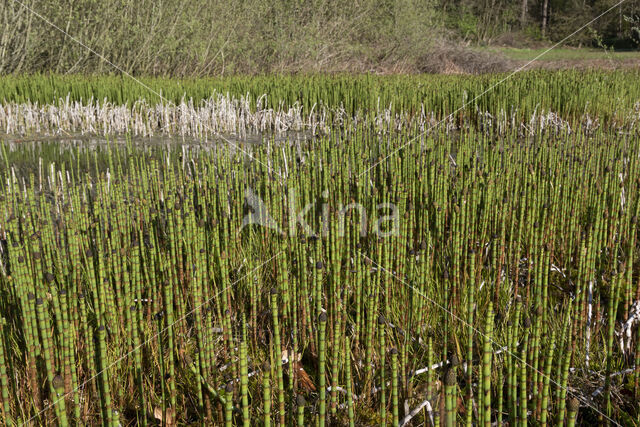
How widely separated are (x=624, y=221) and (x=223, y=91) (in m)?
4.67

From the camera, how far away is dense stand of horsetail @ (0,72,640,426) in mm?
1416

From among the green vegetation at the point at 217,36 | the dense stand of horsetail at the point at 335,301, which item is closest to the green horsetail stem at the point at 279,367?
the dense stand of horsetail at the point at 335,301

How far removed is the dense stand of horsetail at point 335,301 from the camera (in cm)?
142

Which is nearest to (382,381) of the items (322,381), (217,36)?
(322,381)

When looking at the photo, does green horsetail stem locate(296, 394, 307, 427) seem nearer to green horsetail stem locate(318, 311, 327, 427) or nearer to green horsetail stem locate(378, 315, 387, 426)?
green horsetail stem locate(318, 311, 327, 427)

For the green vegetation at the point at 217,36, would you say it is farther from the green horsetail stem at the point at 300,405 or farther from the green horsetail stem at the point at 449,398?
the green horsetail stem at the point at 449,398

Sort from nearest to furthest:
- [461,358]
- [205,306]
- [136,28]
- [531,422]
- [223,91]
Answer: [531,422]
[461,358]
[205,306]
[223,91]
[136,28]

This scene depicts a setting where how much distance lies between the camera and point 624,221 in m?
2.49

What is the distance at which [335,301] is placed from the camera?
5.45 ft

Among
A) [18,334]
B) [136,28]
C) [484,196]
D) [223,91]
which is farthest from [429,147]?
[136,28]

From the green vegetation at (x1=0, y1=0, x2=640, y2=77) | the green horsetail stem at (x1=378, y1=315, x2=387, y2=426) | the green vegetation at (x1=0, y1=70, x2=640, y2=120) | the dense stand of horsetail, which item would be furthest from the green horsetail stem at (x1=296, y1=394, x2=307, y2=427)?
the green vegetation at (x1=0, y1=0, x2=640, y2=77)

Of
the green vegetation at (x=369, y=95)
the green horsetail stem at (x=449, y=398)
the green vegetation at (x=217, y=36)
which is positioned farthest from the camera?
the green vegetation at (x=217, y=36)

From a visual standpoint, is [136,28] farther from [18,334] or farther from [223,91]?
[18,334]

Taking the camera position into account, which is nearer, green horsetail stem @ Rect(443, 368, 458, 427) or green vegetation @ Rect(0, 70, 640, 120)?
green horsetail stem @ Rect(443, 368, 458, 427)
